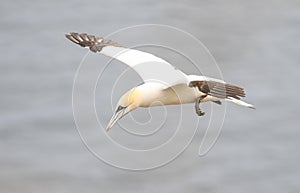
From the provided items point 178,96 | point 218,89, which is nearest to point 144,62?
point 178,96

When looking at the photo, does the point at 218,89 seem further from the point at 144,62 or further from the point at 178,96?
the point at 144,62

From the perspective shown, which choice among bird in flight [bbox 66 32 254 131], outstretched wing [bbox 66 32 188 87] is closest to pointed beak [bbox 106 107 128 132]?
bird in flight [bbox 66 32 254 131]

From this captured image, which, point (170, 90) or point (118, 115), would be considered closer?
point (170, 90)

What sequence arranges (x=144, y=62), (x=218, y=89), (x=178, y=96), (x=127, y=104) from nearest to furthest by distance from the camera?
1. (x=218, y=89)
2. (x=178, y=96)
3. (x=127, y=104)
4. (x=144, y=62)

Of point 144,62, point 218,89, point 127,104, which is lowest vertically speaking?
point 218,89

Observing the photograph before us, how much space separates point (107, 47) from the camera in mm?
8945

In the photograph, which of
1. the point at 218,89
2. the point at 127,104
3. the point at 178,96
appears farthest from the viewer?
the point at 127,104

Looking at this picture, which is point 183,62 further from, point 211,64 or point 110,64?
point 211,64

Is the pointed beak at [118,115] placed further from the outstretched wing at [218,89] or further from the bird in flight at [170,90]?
the outstretched wing at [218,89]

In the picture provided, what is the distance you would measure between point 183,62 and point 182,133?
4326 mm

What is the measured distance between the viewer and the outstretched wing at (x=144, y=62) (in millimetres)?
7807

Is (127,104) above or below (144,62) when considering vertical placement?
below

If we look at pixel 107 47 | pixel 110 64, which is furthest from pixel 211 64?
pixel 110 64

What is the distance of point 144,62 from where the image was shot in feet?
27.1
